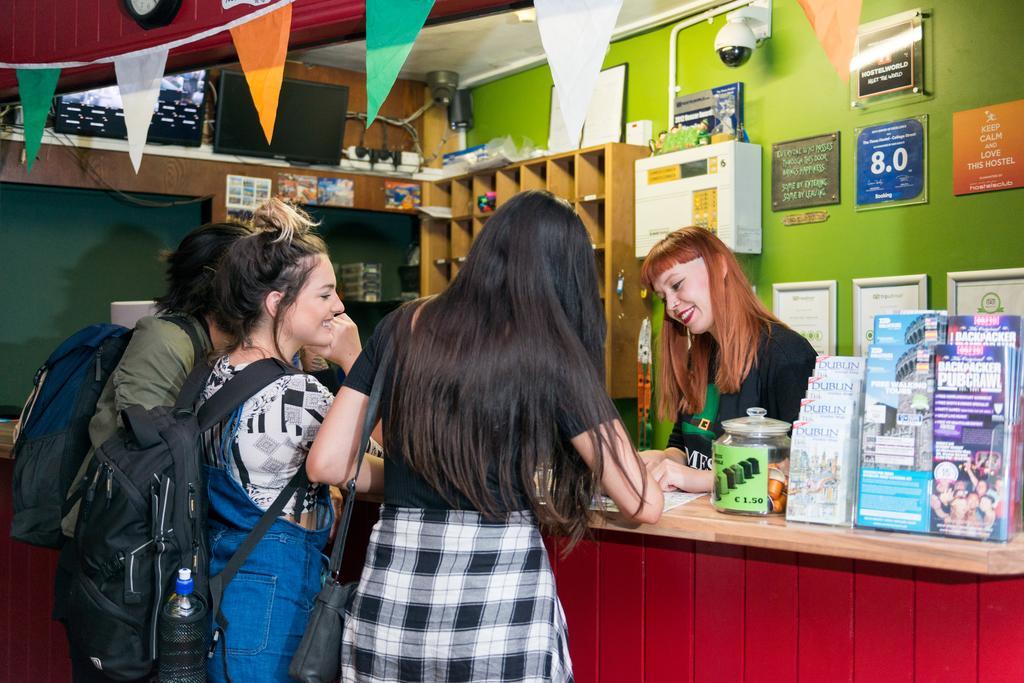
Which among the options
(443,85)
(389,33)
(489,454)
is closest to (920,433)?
(489,454)

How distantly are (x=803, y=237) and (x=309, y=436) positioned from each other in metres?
3.43

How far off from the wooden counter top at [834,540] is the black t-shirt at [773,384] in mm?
649

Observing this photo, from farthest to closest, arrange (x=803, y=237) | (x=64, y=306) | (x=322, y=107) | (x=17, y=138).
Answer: (x=322, y=107)
(x=64, y=306)
(x=17, y=138)
(x=803, y=237)

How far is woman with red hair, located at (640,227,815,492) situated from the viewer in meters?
2.65

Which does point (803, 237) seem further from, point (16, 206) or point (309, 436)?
point (16, 206)

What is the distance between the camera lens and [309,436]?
6.39 ft

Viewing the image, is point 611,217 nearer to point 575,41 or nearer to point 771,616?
point 575,41

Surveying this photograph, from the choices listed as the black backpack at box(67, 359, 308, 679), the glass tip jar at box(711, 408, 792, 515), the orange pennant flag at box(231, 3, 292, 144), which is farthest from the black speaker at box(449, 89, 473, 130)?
the glass tip jar at box(711, 408, 792, 515)

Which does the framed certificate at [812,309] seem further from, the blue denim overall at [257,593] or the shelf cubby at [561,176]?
the blue denim overall at [257,593]

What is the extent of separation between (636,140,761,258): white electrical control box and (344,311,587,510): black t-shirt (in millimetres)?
3280

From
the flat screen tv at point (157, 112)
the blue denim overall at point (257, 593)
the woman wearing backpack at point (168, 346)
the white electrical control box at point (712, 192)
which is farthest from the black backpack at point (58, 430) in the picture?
the flat screen tv at point (157, 112)

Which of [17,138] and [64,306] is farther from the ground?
[17,138]

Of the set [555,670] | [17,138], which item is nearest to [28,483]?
[555,670]

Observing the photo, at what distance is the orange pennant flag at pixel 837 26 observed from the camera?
2.06 m
